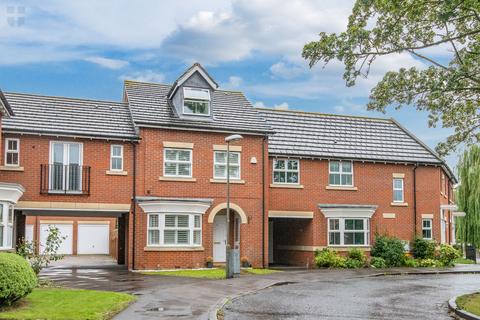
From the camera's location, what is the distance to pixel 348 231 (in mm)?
33156

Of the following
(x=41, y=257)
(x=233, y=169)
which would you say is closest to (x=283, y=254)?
(x=233, y=169)

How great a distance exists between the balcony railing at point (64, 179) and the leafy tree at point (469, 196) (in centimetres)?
2673

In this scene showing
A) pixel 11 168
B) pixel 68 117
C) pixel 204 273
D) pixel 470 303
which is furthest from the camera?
pixel 68 117

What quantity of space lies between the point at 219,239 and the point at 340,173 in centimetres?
746

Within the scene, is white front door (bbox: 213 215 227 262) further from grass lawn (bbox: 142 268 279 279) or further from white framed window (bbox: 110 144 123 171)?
white framed window (bbox: 110 144 123 171)

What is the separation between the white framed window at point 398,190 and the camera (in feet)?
115

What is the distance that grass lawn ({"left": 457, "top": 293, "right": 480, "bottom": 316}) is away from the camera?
1608 cm

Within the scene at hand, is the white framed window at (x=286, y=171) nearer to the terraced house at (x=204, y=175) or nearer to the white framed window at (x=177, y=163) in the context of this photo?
the terraced house at (x=204, y=175)

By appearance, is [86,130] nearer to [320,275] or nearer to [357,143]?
[320,275]

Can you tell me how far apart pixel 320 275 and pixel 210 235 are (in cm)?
573

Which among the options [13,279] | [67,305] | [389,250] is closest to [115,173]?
[67,305]

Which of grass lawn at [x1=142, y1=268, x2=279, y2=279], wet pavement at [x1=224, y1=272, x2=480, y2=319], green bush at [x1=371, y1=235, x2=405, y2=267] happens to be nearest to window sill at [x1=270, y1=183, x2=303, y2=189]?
grass lawn at [x1=142, y1=268, x2=279, y2=279]

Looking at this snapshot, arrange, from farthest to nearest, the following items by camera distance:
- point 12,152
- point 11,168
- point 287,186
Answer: point 287,186 < point 12,152 < point 11,168

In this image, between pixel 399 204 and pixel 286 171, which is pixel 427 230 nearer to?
pixel 399 204
